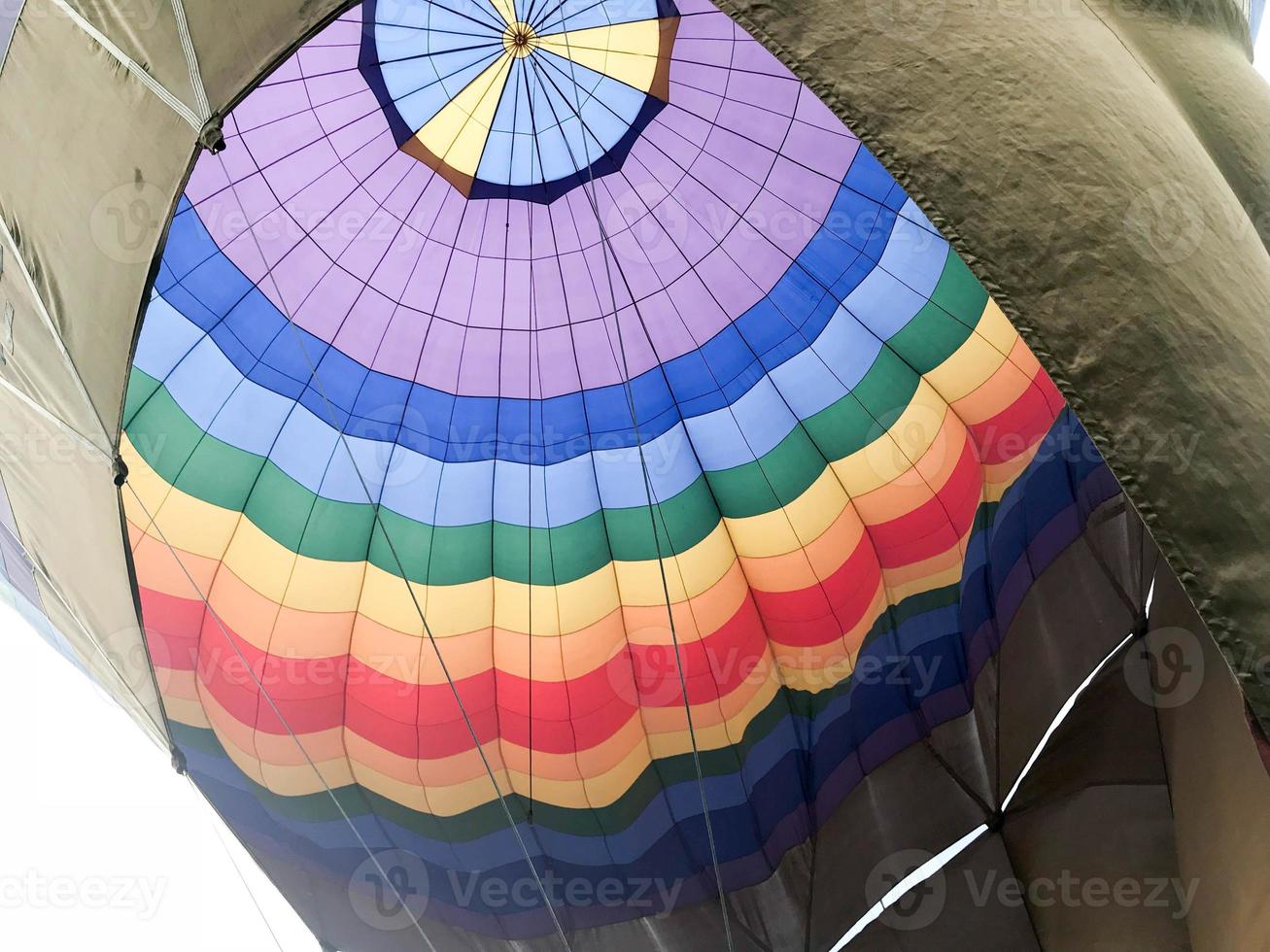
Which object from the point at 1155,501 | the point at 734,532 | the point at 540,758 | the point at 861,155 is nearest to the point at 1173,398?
the point at 1155,501

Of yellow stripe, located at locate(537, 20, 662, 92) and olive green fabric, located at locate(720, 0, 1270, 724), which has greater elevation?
yellow stripe, located at locate(537, 20, 662, 92)

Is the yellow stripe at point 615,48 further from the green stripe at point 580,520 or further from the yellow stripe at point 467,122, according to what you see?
the green stripe at point 580,520

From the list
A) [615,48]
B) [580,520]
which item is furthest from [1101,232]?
[580,520]

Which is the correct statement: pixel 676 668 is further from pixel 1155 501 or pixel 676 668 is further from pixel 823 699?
pixel 1155 501

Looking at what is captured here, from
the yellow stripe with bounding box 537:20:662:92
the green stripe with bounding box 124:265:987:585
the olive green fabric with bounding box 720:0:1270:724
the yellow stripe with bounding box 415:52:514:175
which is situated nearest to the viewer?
the olive green fabric with bounding box 720:0:1270:724

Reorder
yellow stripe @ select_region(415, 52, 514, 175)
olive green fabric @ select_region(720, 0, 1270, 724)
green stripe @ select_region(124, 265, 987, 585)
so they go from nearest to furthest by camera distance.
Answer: olive green fabric @ select_region(720, 0, 1270, 724)
yellow stripe @ select_region(415, 52, 514, 175)
green stripe @ select_region(124, 265, 987, 585)

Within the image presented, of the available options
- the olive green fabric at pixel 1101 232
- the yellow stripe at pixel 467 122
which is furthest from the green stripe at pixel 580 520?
the olive green fabric at pixel 1101 232

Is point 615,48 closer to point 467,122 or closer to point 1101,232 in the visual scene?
point 467,122

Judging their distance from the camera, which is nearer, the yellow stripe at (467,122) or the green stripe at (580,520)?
the yellow stripe at (467,122)

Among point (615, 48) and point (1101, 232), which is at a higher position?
point (615, 48)

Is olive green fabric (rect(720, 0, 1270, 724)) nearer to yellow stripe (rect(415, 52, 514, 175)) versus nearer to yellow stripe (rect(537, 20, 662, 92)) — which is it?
yellow stripe (rect(537, 20, 662, 92))

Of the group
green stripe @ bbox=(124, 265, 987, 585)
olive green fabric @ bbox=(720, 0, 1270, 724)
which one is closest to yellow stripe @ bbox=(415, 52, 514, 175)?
green stripe @ bbox=(124, 265, 987, 585)

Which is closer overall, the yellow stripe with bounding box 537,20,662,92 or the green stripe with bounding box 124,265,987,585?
the yellow stripe with bounding box 537,20,662,92
